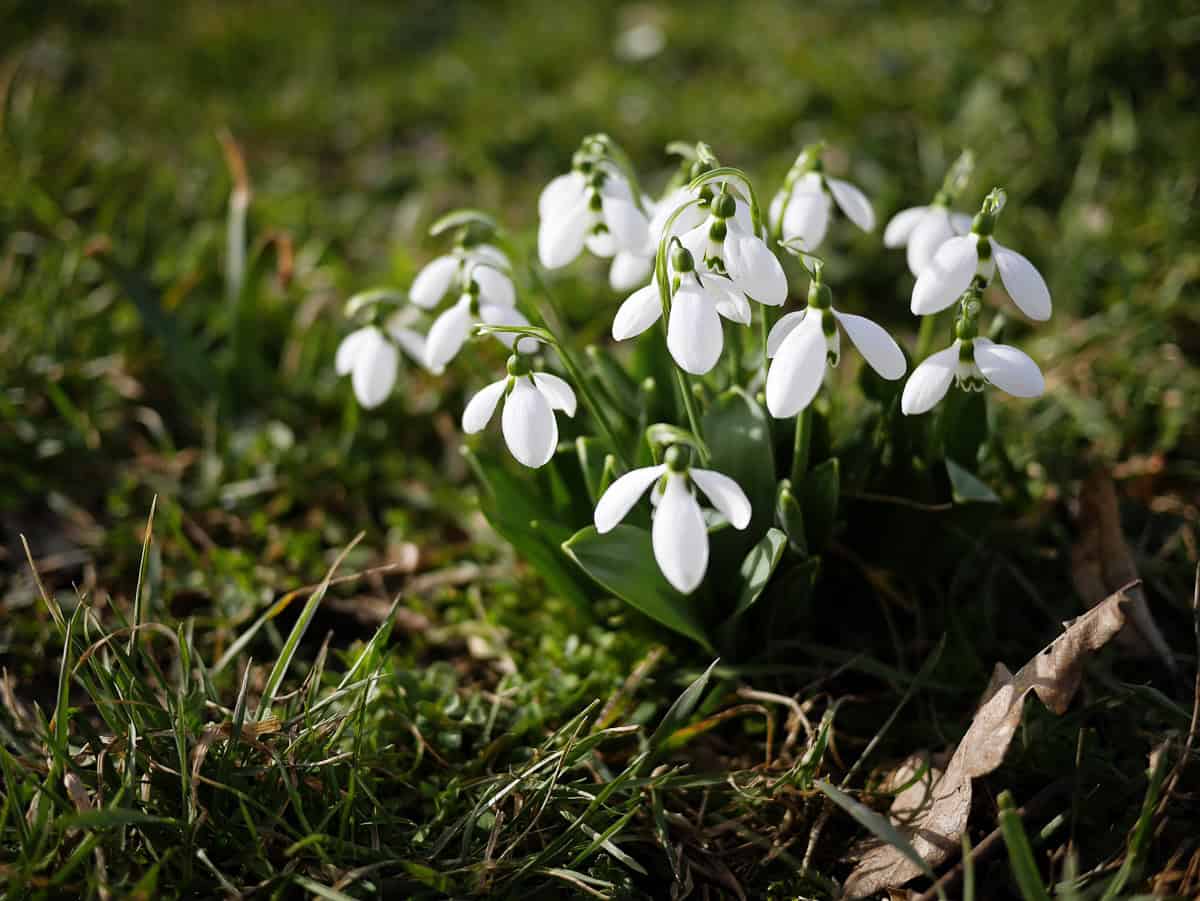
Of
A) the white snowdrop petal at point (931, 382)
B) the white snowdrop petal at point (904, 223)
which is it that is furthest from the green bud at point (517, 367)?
the white snowdrop petal at point (904, 223)

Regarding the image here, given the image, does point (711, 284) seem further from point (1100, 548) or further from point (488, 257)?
point (1100, 548)

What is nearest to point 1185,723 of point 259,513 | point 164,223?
point 259,513

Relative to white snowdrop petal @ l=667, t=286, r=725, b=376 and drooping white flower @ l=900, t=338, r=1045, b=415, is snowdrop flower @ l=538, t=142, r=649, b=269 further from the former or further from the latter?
drooping white flower @ l=900, t=338, r=1045, b=415

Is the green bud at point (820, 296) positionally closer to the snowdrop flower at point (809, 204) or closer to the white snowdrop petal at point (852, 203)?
the snowdrop flower at point (809, 204)

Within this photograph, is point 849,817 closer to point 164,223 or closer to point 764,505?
point 764,505

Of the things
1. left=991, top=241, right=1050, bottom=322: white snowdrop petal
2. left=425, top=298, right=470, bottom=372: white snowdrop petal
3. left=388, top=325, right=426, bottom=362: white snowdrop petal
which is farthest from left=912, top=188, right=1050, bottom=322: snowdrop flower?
left=388, top=325, right=426, bottom=362: white snowdrop petal

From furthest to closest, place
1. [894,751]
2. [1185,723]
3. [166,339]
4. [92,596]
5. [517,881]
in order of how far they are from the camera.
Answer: [166,339] → [92,596] → [894,751] → [1185,723] → [517,881]

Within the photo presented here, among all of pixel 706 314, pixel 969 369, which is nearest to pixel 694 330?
pixel 706 314
